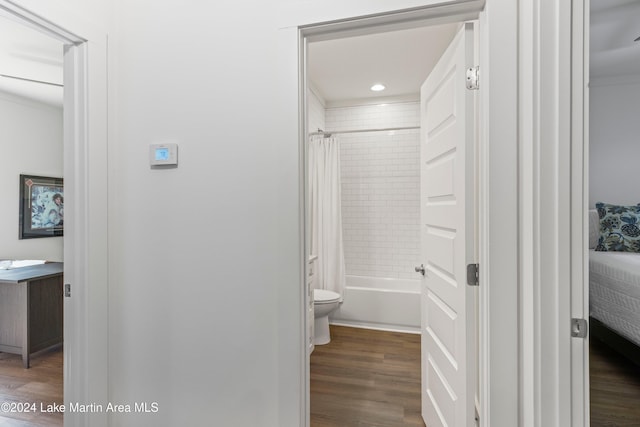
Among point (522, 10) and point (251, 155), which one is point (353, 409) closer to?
point (251, 155)

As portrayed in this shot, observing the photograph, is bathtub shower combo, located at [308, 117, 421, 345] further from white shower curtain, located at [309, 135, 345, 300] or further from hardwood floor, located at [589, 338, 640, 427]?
hardwood floor, located at [589, 338, 640, 427]

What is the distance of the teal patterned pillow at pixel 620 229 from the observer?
241 cm

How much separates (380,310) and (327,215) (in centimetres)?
122

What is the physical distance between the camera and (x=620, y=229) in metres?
2.45

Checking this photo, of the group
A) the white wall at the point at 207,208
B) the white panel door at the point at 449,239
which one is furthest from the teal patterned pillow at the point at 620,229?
the white wall at the point at 207,208

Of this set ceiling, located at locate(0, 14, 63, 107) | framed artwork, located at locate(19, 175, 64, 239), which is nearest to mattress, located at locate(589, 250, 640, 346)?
ceiling, located at locate(0, 14, 63, 107)

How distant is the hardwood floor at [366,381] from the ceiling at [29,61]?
3.13 m

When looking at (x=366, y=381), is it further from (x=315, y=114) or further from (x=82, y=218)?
(x=315, y=114)

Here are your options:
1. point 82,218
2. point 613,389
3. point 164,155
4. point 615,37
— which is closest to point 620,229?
point 613,389

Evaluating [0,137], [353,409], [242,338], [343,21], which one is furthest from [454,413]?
[0,137]

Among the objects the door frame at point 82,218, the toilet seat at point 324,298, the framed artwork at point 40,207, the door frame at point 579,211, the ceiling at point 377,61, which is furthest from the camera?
the framed artwork at point 40,207

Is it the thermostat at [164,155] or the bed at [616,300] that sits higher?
the thermostat at [164,155]

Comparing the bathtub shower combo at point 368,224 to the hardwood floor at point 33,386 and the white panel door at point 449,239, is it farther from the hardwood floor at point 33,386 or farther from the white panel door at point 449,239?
the hardwood floor at point 33,386

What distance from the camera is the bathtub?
3.28 meters
